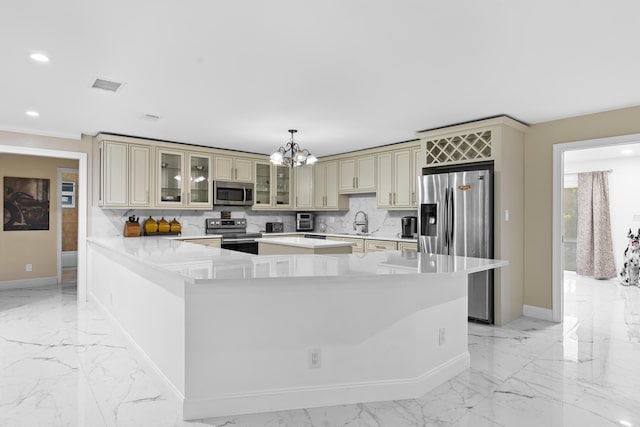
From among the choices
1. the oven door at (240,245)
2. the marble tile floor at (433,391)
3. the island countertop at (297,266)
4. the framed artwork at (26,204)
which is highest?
the framed artwork at (26,204)

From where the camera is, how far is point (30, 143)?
4.55 meters

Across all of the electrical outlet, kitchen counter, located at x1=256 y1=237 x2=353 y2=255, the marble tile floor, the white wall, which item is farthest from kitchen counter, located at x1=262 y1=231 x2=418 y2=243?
the white wall

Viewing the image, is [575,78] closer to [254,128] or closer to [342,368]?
[342,368]

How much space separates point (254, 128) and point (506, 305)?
3.47 meters

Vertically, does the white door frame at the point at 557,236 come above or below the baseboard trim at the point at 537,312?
above

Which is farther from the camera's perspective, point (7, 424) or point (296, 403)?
Answer: point (296, 403)

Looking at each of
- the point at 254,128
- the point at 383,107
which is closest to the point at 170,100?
the point at 254,128

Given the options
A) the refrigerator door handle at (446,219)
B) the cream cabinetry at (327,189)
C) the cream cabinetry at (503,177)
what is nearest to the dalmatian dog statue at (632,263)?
the cream cabinetry at (503,177)

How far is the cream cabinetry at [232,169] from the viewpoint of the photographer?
18.9 feet

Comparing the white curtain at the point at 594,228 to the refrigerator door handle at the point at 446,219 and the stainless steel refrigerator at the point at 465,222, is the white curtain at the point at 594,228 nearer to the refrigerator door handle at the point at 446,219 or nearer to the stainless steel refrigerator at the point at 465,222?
the stainless steel refrigerator at the point at 465,222

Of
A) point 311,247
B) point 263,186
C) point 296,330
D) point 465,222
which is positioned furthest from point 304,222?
point 296,330

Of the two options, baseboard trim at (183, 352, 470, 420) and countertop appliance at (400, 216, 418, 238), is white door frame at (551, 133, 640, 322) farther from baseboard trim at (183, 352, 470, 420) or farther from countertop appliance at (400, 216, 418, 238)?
baseboard trim at (183, 352, 470, 420)

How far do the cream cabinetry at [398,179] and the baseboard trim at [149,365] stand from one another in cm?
366

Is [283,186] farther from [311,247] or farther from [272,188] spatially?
[311,247]
